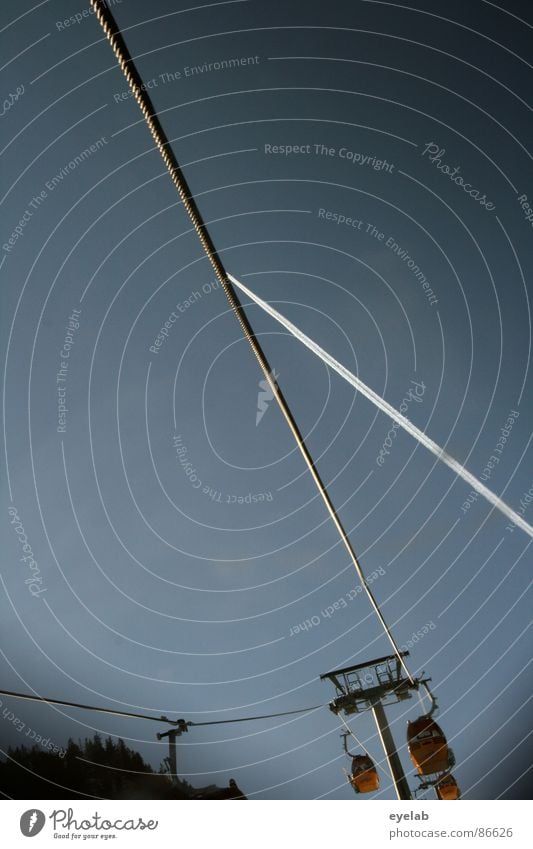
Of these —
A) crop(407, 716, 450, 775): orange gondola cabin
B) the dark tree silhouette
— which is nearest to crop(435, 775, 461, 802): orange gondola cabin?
crop(407, 716, 450, 775): orange gondola cabin

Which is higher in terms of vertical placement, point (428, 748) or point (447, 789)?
point (428, 748)

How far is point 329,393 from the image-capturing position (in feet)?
23.2

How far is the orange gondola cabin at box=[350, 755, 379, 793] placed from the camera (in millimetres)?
6191

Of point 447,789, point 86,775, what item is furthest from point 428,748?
point 86,775

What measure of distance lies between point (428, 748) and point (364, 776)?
1.75m

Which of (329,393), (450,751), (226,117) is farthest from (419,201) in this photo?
(450,751)

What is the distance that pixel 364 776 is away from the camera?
20.4ft

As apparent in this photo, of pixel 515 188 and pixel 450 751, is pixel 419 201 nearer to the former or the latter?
pixel 515 188

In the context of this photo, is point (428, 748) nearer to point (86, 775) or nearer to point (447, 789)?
point (447, 789)

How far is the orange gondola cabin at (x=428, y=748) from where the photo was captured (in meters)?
5.04

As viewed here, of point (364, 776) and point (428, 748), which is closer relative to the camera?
point (428, 748)

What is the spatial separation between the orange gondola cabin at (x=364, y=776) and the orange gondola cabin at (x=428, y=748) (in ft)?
4.69

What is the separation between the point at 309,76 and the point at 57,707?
775 centimetres

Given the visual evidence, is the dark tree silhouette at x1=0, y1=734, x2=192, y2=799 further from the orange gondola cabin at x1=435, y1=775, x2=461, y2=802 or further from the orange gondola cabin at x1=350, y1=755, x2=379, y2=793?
the orange gondola cabin at x1=435, y1=775, x2=461, y2=802
